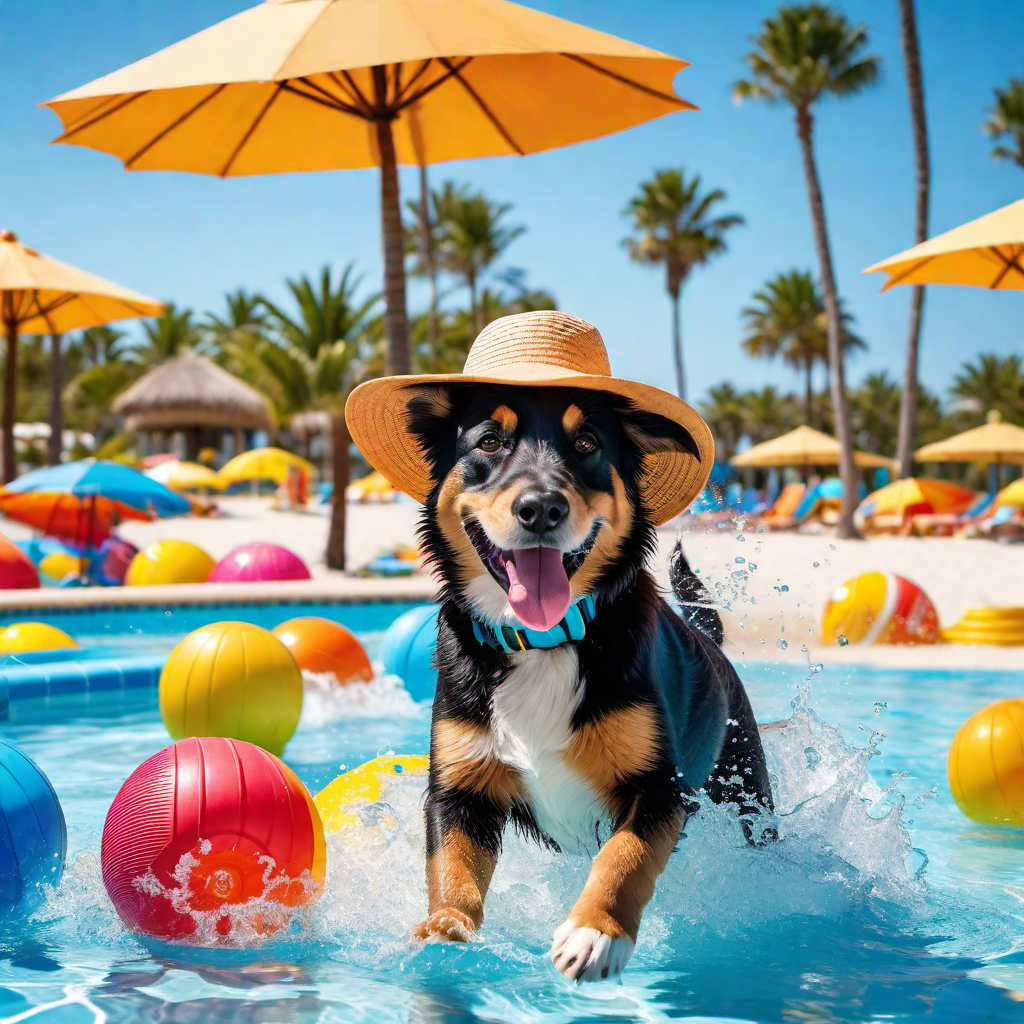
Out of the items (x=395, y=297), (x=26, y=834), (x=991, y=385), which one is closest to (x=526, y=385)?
(x=26, y=834)

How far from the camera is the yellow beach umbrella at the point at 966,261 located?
902 cm

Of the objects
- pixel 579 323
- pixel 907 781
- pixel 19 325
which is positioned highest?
pixel 19 325

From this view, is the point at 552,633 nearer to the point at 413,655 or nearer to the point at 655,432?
the point at 655,432

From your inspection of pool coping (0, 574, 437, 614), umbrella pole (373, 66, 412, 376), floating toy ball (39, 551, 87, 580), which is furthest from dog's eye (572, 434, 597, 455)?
floating toy ball (39, 551, 87, 580)

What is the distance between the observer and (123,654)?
9625 mm

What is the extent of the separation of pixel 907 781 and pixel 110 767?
4642mm

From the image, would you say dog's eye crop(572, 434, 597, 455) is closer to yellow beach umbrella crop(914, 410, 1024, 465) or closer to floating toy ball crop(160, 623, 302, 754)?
floating toy ball crop(160, 623, 302, 754)

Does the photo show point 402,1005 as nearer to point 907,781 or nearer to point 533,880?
point 533,880

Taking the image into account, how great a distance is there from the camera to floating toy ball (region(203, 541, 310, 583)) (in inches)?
497

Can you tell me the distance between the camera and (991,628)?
33.4 ft

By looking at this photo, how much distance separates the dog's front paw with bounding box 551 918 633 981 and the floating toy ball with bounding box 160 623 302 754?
3687 mm

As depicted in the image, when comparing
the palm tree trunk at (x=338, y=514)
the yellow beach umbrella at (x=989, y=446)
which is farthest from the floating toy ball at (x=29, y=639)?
the yellow beach umbrella at (x=989, y=446)

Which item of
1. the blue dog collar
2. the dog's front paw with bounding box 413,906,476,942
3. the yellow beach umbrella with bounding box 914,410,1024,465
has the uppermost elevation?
the yellow beach umbrella with bounding box 914,410,1024,465

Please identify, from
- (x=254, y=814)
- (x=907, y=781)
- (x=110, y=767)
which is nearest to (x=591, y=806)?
(x=254, y=814)
